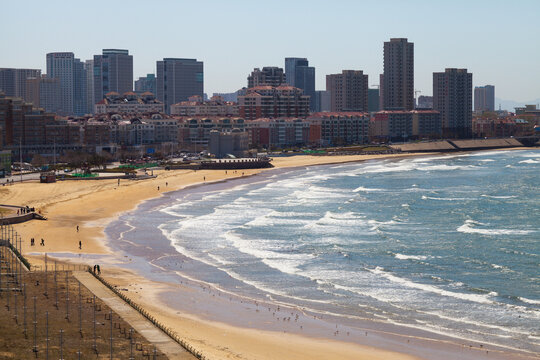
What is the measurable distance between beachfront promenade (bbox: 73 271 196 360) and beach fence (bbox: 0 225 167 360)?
375 mm

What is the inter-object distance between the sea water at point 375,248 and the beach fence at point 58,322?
10.7 metres

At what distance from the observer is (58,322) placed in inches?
1590

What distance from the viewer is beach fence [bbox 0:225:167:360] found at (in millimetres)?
36000

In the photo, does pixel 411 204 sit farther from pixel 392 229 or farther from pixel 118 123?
pixel 118 123

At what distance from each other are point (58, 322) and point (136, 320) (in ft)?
12.0

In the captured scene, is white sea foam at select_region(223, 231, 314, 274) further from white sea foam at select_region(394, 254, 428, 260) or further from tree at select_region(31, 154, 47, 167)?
tree at select_region(31, 154, 47, 167)

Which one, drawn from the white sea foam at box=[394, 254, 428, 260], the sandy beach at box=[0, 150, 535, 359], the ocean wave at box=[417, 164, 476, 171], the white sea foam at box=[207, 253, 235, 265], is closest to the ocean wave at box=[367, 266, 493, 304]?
the white sea foam at box=[394, 254, 428, 260]

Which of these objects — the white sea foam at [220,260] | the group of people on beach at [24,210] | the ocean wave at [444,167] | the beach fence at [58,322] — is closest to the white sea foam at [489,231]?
the white sea foam at [220,260]

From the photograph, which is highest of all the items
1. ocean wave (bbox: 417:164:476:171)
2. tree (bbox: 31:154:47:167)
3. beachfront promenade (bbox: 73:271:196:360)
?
tree (bbox: 31:154:47:167)

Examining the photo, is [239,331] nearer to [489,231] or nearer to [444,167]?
[489,231]

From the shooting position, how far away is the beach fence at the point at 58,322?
36000 mm

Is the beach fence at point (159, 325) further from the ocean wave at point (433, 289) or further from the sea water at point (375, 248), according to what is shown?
the ocean wave at point (433, 289)

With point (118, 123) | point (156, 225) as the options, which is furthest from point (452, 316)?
point (118, 123)

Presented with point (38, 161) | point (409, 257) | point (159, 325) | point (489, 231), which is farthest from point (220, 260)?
point (38, 161)
